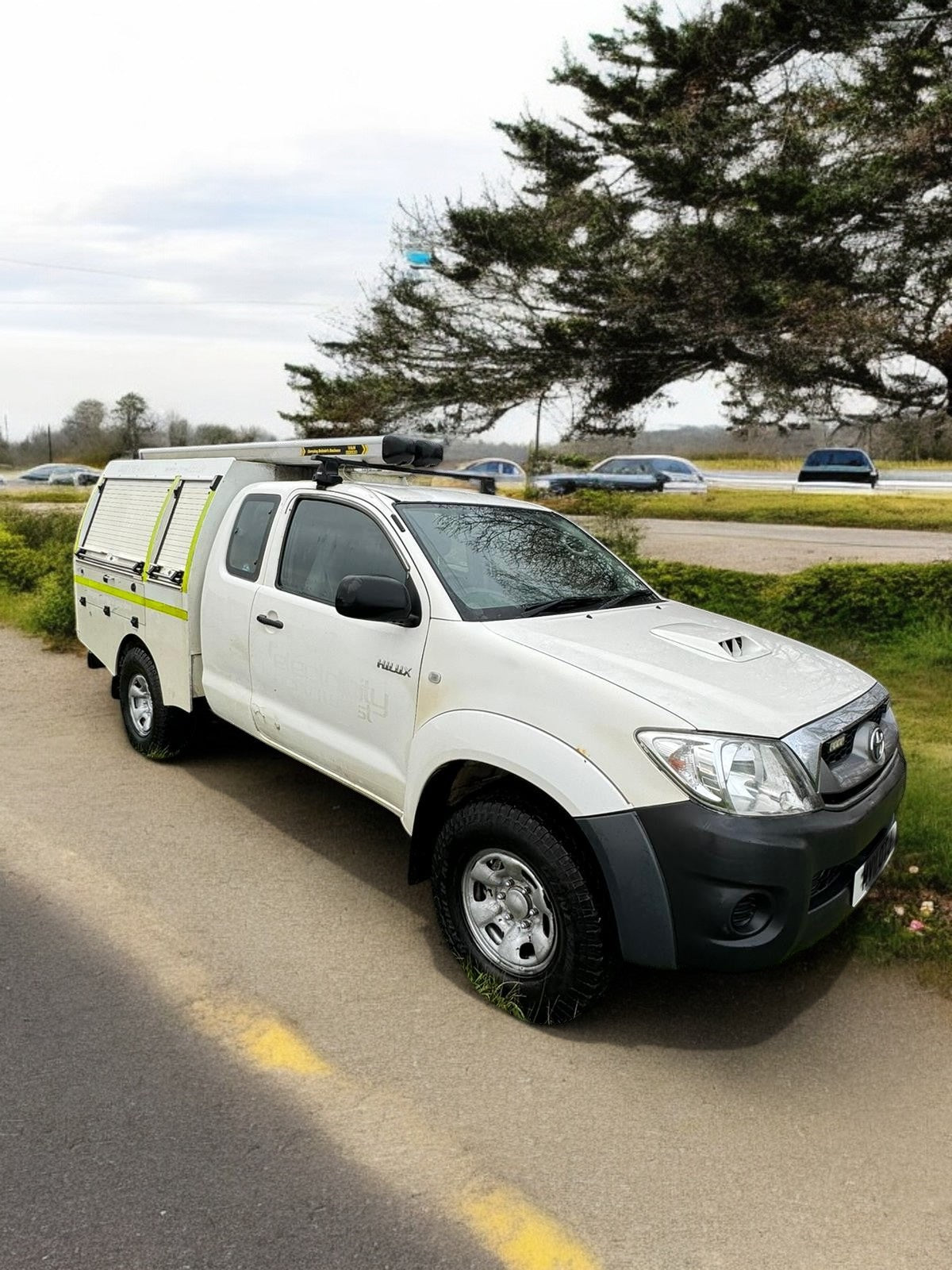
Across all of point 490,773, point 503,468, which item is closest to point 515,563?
point 490,773

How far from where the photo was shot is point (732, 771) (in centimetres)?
297

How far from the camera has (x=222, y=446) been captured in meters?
5.87

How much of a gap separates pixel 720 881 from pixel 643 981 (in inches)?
38.5

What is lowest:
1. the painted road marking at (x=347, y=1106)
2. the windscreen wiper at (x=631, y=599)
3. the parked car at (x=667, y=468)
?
the painted road marking at (x=347, y=1106)

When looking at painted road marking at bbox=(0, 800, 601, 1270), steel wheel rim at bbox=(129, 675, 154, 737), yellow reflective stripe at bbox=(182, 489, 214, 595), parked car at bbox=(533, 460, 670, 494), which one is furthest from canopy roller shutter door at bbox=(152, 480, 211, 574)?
parked car at bbox=(533, 460, 670, 494)

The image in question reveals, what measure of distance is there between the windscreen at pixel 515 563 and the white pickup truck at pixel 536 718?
0.02 metres

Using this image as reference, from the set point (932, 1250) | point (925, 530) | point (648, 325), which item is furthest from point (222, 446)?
point (925, 530)

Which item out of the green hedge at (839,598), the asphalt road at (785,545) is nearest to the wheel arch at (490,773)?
the green hedge at (839,598)

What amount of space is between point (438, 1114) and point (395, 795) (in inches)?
52.6

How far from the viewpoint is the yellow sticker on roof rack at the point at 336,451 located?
4988 mm

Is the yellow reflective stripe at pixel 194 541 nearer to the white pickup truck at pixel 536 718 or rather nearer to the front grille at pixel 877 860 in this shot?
the white pickup truck at pixel 536 718

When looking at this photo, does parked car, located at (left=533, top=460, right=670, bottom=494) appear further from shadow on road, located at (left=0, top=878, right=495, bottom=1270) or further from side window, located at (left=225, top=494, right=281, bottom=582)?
shadow on road, located at (left=0, top=878, right=495, bottom=1270)

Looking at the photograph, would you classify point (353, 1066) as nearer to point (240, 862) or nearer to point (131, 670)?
point (240, 862)

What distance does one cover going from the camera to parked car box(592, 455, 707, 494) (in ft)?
83.8
